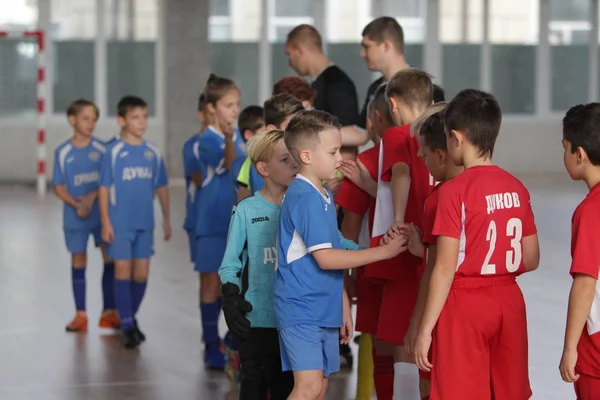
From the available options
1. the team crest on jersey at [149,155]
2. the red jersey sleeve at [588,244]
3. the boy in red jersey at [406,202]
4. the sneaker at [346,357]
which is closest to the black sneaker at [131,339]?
the team crest on jersey at [149,155]

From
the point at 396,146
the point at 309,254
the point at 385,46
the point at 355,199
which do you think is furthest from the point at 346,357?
the point at 309,254

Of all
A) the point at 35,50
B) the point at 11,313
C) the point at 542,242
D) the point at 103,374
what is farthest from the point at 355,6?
the point at 103,374

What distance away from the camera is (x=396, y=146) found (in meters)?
3.67

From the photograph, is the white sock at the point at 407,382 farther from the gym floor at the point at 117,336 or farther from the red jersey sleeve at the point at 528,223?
the gym floor at the point at 117,336

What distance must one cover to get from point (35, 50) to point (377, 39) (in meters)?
11.7

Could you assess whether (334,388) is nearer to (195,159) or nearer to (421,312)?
(195,159)

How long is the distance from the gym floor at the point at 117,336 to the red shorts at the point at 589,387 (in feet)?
5.83

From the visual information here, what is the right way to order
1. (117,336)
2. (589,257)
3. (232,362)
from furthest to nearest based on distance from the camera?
(117,336) → (232,362) → (589,257)

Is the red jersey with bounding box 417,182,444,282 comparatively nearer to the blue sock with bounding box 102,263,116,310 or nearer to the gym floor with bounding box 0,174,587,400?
the gym floor with bounding box 0,174,587,400

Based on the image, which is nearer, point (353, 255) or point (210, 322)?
point (353, 255)

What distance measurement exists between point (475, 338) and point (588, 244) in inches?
16.0

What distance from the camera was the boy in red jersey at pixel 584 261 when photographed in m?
2.99

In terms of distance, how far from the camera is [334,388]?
5.03 metres

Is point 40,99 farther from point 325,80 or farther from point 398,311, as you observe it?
point 398,311
